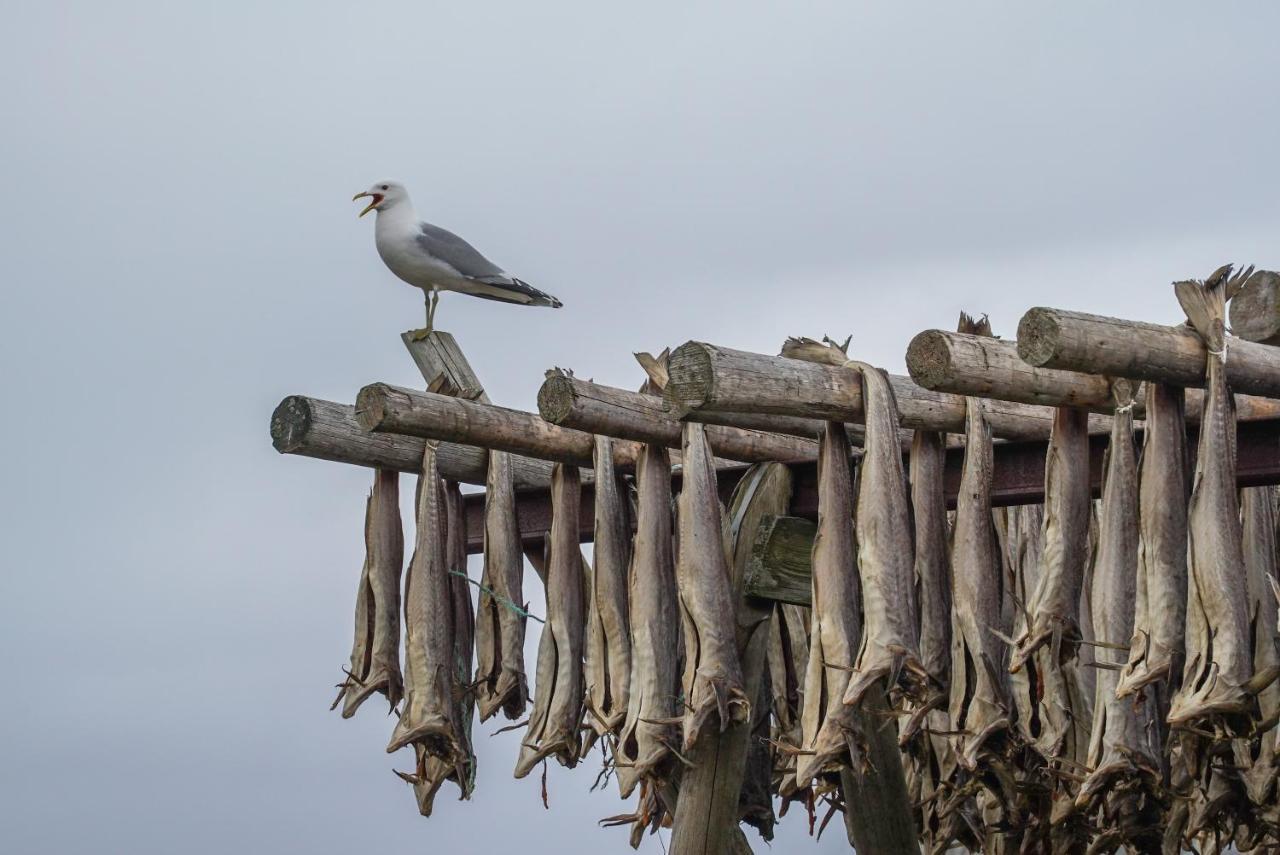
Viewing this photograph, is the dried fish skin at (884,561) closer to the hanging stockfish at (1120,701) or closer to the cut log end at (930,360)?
the cut log end at (930,360)

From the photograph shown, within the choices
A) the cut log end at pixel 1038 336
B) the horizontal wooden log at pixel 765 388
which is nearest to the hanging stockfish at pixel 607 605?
the horizontal wooden log at pixel 765 388

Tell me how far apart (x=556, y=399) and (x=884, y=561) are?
1199mm

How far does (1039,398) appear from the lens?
5.55 meters

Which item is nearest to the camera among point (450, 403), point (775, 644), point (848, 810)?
point (450, 403)

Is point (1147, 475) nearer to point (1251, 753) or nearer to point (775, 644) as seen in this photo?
point (1251, 753)

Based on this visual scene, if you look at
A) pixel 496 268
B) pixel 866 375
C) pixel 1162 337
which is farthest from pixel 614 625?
pixel 496 268

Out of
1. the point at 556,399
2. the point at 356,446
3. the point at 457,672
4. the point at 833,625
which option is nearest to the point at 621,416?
the point at 556,399

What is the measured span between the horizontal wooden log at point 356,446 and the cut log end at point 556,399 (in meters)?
1.04

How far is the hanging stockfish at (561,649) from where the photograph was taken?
22.8 ft

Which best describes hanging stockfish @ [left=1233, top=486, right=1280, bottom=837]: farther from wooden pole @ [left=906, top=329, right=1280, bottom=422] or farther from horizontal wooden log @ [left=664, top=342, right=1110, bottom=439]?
horizontal wooden log @ [left=664, top=342, right=1110, bottom=439]

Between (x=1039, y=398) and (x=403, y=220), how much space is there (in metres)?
4.76

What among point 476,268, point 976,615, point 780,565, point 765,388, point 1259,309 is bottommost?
point 976,615

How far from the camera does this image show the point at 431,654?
7207 mm

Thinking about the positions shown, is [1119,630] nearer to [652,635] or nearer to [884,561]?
[884,561]
